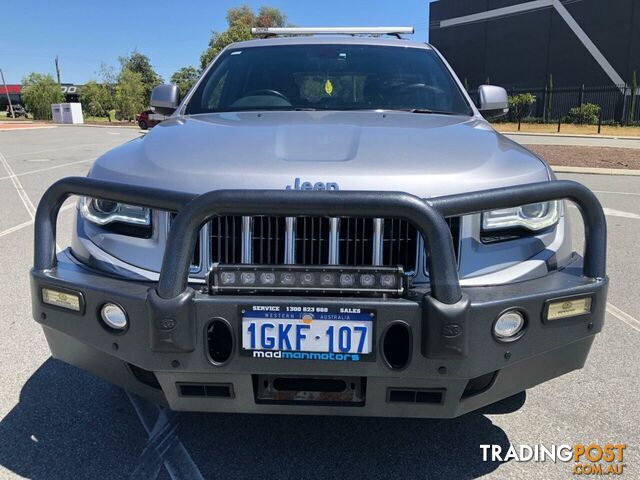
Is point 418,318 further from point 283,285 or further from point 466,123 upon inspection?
point 466,123

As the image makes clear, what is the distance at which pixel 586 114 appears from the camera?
113 feet

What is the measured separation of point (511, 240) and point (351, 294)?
699mm

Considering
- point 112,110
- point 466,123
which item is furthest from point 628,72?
point 112,110

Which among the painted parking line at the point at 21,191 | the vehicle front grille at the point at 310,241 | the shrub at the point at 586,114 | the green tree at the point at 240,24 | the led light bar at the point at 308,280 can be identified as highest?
the green tree at the point at 240,24

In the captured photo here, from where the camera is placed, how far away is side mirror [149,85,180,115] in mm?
4023

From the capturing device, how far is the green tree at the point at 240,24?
44781mm

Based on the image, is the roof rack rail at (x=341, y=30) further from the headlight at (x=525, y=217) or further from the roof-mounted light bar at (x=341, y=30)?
the headlight at (x=525, y=217)

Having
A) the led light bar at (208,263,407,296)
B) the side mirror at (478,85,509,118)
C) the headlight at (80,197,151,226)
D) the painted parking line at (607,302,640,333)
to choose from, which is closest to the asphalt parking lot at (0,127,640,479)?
the painted parking line at (607,302,640,333)

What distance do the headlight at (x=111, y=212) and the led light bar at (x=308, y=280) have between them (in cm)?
46

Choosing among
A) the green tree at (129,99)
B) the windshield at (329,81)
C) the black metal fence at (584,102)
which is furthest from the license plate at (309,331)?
the green tree at (129,99)

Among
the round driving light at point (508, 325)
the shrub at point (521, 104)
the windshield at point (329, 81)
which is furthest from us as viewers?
the shrub at point (521, 104)

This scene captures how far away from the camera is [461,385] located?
208 centimetres

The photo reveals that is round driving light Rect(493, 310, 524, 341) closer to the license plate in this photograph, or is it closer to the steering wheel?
the license plate

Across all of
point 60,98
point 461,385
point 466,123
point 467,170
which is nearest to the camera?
point 461,385
